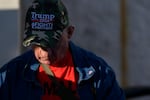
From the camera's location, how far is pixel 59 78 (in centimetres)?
393

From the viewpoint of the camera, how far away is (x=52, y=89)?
3.91 meters

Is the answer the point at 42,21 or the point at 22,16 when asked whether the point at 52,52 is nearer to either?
the point at 42,21

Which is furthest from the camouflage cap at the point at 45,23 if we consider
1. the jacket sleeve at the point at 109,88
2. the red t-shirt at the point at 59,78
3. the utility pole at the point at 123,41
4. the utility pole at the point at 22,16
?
the utility pole at the point at 123,41

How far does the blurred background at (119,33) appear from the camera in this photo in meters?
6.87

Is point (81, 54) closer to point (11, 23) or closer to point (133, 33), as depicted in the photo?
point (11, 23)

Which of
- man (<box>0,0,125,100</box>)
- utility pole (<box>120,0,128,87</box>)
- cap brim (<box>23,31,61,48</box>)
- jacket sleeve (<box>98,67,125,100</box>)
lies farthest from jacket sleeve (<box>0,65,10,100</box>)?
utility pole (<box>120,0,128,87</box>)

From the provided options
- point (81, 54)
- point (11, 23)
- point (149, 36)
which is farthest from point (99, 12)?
point (81, 54)

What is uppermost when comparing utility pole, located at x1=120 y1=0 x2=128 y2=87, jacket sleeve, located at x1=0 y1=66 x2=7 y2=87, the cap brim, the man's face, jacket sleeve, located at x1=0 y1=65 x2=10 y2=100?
the cap brim

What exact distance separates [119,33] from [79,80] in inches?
125

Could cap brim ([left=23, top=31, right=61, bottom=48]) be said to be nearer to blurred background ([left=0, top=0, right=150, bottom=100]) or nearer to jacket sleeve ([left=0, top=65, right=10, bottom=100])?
jacket sleeve ([left=0, top=65, right=10, bottom=100])

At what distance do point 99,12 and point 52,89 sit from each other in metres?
3.07

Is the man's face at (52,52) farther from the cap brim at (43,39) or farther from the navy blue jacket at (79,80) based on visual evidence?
the navy blue jacket at (79,80)

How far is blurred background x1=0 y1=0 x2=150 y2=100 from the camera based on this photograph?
22.5 ft

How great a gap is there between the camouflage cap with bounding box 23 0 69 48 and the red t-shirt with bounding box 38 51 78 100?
0.24 m
